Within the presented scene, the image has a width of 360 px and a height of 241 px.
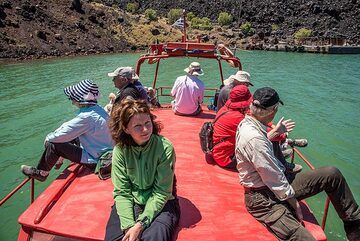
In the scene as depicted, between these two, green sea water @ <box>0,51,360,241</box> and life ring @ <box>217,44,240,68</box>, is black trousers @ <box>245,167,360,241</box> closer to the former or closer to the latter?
green sea water @ <box>0,51,360,241</box>

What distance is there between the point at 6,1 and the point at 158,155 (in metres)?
48.8

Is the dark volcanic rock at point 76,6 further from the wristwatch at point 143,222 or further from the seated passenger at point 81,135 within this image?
the wristwatch at point 143,222

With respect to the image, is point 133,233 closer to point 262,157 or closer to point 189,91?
point 262,157

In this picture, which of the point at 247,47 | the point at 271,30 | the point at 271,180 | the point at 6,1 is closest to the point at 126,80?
the point at 271,180

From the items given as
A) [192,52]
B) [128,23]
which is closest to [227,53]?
[192,52]

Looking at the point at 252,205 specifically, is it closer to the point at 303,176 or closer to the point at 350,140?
the point at 303,176

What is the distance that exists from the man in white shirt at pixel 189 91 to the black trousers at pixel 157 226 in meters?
5.12

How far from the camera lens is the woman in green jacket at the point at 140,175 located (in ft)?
11.5

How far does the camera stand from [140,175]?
3.70 metres

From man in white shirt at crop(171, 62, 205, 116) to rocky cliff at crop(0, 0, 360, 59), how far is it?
110ft

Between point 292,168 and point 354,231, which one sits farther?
point 292,168

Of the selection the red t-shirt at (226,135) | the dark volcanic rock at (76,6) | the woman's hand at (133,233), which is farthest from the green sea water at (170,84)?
the dark volcanic rock at (76,6)

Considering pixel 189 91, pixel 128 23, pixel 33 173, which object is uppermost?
pixel 128 23

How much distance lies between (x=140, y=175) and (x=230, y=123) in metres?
2.09
